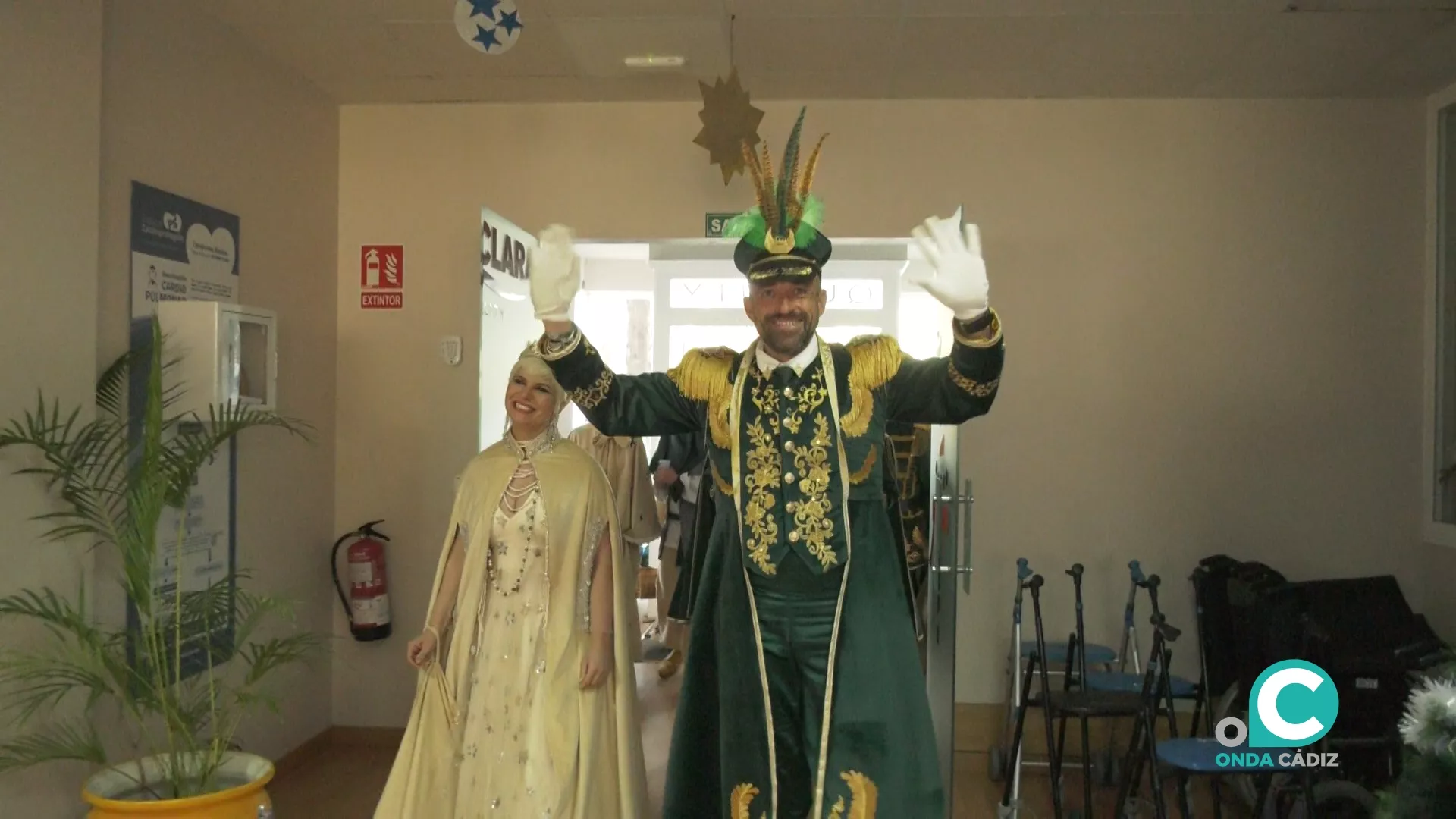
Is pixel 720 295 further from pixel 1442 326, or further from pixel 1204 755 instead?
pixel 1204 755

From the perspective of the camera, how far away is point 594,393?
2.12m

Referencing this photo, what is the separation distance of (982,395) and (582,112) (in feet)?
9.26

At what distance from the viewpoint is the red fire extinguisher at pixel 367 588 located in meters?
4.06

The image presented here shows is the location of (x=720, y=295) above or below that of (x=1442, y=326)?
above

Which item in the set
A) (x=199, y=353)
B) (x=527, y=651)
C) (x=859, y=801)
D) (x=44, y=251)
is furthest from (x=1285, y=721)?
(x=44, y=251)

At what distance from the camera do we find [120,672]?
8.08ft

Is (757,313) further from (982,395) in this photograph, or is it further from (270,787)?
(270,787)

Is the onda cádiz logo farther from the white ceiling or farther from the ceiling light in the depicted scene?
the ceiling light

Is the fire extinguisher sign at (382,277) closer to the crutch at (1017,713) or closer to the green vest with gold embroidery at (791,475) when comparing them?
the green vest with gold embroidery at (791,475)

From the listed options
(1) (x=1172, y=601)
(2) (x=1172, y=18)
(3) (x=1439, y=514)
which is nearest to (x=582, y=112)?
(2) (x=1172, y=18)

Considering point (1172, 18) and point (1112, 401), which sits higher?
point (1172, 18)

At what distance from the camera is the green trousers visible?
6.68 ft

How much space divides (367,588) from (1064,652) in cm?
288

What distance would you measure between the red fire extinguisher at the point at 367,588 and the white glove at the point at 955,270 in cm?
301
